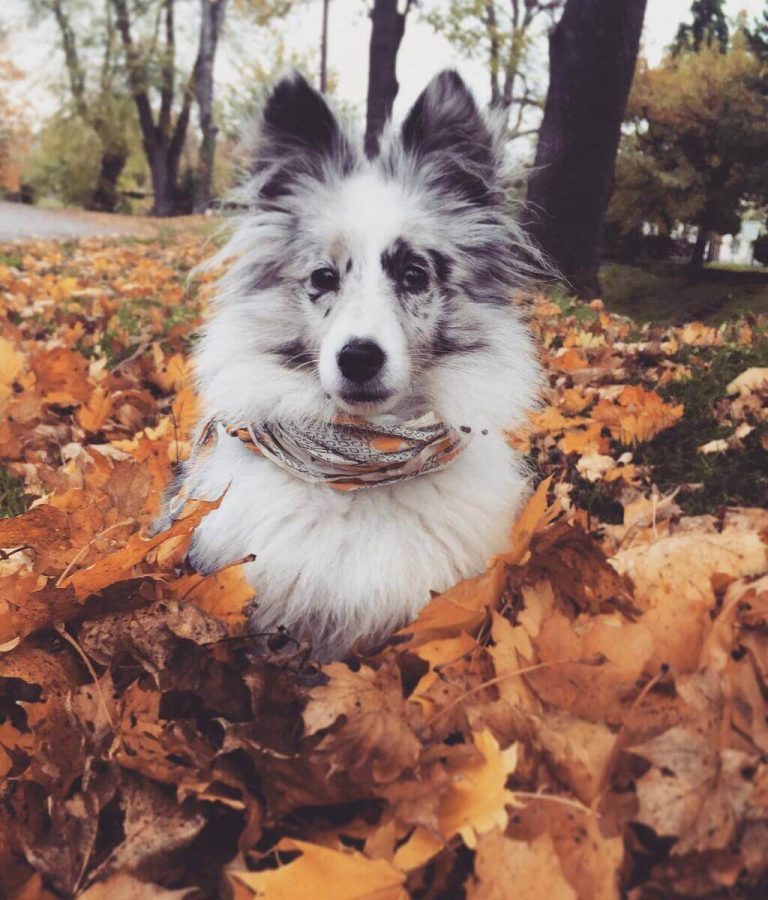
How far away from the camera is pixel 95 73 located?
2123 cm

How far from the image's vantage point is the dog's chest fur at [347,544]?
184 centimetres

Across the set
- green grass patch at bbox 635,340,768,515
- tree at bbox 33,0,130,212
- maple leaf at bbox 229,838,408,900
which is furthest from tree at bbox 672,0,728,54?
tree at bbox 33,0,130,212

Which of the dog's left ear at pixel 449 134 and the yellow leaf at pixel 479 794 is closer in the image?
the yellow leaf at pixel 479 794

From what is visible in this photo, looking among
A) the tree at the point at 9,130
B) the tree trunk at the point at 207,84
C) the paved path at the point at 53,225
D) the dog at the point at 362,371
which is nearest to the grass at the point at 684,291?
the dog at the point at 362,371

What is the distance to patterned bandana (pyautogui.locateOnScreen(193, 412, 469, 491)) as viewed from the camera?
1.89 meters

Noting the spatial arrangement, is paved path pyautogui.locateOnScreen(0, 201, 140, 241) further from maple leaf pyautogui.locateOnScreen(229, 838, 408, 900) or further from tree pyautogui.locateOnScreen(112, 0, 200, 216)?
maple leaf pyautogui.locateOnScreen(229, 838, 408, 900)

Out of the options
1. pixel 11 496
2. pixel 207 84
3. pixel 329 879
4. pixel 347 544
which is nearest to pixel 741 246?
pixel 347 544

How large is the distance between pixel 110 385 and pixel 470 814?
3089 mm

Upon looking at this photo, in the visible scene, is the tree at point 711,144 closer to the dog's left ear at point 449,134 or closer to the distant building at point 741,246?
the distant building at point 741,246

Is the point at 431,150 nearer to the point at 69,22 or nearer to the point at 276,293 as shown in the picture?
the point at 276,293

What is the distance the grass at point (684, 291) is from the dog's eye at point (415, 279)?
3.53 ft

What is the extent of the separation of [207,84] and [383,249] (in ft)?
62.8

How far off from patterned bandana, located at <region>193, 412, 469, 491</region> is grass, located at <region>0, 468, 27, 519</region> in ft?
3.50

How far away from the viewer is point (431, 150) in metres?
2.34
